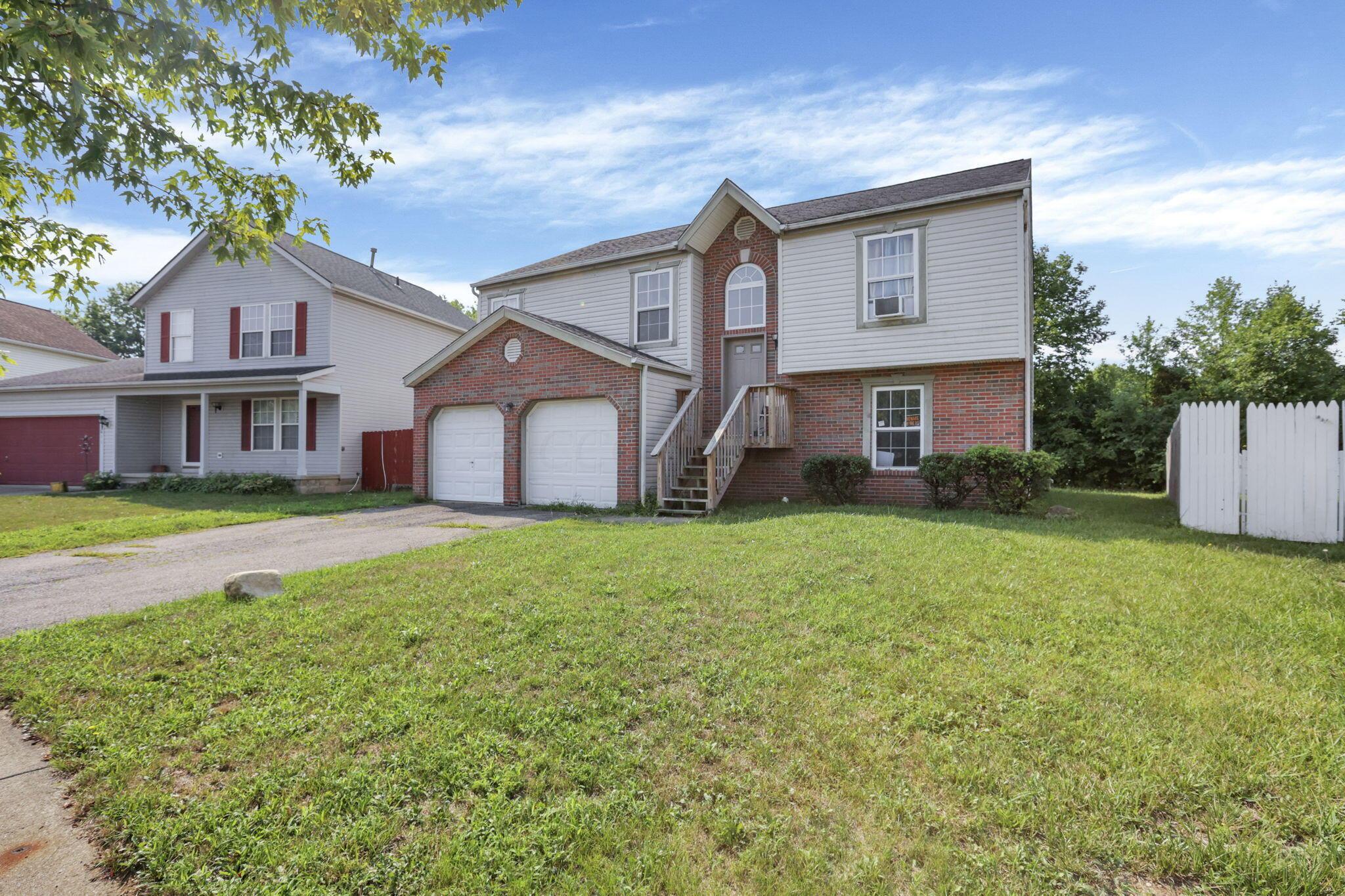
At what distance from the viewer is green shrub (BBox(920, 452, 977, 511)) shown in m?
11.0

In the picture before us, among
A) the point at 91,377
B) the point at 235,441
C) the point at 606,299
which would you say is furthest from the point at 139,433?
the point at 606,299

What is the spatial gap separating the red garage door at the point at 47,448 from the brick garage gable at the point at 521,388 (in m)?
13.4

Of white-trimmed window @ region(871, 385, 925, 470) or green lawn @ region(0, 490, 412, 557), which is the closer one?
green lawn @ region(0, 490, 412, 557)

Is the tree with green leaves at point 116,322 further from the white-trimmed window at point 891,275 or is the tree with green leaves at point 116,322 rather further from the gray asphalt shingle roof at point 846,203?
the white-trimmed window at point 891,275

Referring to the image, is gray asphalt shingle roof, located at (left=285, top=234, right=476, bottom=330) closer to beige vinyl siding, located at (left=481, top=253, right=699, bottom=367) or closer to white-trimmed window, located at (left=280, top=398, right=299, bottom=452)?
white-trimmed window, located at (left=280, top=398, right=299, bottom=452)

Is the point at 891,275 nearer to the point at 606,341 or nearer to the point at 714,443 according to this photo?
the point at 714,443

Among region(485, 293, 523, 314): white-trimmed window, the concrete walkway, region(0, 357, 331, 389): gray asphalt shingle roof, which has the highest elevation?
region(485, 293, 523, 314): white-trimmed window

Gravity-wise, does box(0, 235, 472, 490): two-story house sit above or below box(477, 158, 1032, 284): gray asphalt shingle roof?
below

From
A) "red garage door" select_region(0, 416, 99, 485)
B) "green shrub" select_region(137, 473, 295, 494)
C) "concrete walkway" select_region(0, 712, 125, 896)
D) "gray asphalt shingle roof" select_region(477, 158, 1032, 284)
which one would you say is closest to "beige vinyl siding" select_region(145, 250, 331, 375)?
"red garage door" select_region(0, 416, 99, 485)

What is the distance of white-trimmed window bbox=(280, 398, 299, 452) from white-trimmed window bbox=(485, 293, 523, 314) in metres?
6.56

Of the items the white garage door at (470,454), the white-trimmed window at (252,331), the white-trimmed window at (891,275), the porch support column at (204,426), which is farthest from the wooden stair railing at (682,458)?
the porch support column at (204,426)

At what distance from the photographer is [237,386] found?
57.8 feet

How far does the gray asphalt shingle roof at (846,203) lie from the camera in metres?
11.9

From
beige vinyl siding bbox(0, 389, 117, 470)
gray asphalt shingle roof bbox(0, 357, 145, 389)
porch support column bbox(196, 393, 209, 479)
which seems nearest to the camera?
porch support column bbox(196, 393, 209, 479)
